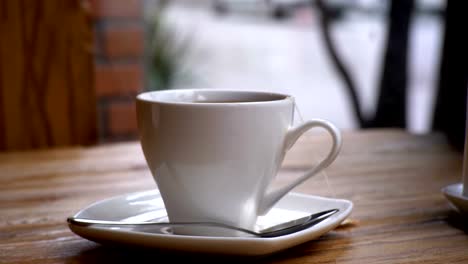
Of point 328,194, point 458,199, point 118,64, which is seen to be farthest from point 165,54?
point 458,199

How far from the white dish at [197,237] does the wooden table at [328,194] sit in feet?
0.05

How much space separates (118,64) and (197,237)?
1.10 m

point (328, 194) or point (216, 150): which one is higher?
point (216, 150)

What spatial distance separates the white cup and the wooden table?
0.05 meters

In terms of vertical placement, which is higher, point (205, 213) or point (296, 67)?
point (205, 213)

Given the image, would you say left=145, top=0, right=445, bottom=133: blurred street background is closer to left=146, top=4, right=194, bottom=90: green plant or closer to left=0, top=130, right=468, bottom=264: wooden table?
left=146, top=4, right=194, bottom=90: green plant

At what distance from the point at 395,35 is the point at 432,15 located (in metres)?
0.37

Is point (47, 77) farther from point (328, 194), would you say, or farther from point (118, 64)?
point (328, 194)

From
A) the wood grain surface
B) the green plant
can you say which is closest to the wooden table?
the wood grain surface

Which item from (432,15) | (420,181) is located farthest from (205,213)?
(432,15)

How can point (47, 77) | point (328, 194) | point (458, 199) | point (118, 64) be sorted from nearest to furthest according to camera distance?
1. point (458, 199)
2. point (328, 194)
3. point (47, 77)
4. point (118, 64)

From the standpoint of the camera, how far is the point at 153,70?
205cm

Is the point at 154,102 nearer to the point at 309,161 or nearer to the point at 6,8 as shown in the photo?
the point at 309,161

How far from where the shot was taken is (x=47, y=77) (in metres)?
1.23
